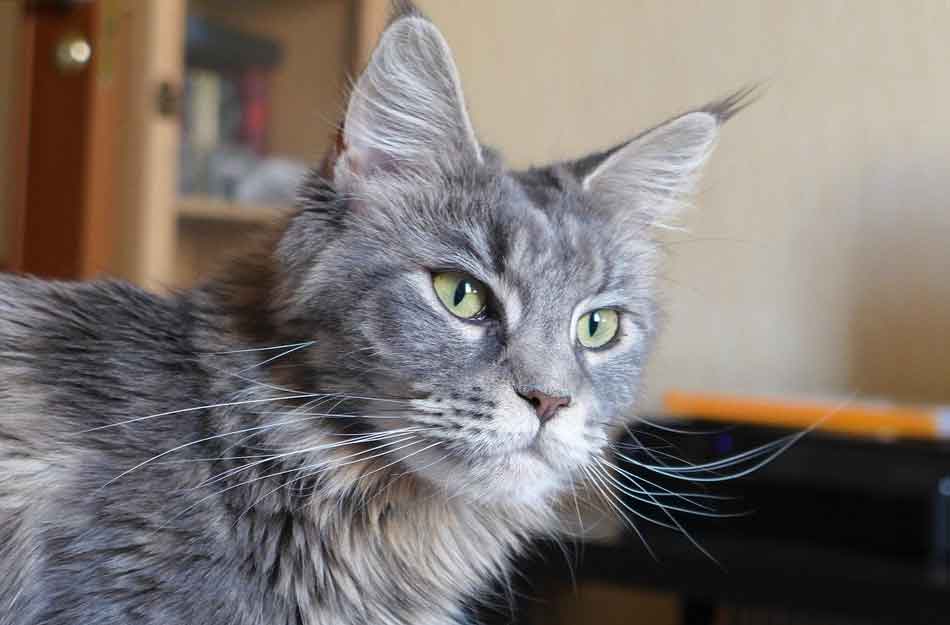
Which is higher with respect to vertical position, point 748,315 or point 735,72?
point 735,72

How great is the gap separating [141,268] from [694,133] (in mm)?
1541

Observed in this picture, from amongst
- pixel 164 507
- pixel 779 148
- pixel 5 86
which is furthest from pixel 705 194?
pixel 5 86

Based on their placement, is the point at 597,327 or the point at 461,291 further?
the point at 597,327

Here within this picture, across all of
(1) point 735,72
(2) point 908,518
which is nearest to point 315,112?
(1) point 735,72

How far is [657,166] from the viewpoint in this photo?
1.13 meters

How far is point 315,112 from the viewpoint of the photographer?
2457mm

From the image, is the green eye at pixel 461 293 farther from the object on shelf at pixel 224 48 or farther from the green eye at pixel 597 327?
the object on shelf at pixel 224 48

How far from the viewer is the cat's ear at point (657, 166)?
1.05 metres

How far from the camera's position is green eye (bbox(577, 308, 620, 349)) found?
1045 mm

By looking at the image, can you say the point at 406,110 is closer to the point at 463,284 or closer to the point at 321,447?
the point at 463,284

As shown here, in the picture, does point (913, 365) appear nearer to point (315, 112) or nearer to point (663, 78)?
point (663, 78)

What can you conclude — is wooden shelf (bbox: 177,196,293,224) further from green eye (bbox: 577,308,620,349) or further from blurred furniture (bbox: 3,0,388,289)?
green eye (bbox: 577,308,620,349)

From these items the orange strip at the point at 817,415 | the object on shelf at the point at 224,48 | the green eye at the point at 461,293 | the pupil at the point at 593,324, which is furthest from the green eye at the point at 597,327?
the object on shelf at the point at 224,48

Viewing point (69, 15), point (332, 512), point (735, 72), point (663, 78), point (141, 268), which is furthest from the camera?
point (69, 15)
